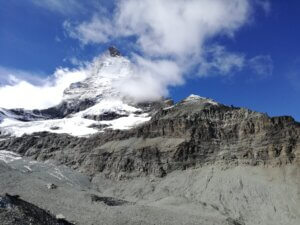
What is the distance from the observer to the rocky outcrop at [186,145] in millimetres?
135750

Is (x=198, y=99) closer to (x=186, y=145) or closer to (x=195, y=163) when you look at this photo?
(x=186, y=145)

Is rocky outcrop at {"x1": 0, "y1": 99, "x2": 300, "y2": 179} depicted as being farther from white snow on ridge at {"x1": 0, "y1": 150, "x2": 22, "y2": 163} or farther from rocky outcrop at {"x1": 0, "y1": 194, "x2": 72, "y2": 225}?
rocky outcrop at {"x1": 0, "y1": 194, "x2": 72, "y2": 225}

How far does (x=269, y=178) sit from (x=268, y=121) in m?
22.2

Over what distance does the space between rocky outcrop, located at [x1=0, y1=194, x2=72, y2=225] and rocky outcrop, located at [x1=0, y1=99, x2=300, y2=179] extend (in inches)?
3132

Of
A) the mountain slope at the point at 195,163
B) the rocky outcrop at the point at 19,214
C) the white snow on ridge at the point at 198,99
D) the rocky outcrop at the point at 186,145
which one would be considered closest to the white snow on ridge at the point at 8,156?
the rocky outcrop at the point at 186,145

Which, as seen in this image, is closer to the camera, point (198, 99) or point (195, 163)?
point (195, 163)

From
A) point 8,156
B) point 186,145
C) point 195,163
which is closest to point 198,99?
point 186,145

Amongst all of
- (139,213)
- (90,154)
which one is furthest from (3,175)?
(90,154)

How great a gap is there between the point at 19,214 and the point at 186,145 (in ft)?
310

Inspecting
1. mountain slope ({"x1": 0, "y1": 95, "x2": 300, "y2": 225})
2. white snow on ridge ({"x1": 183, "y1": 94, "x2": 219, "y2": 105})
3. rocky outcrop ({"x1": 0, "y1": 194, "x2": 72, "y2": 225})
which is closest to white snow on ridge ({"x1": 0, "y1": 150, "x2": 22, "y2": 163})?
mountain slope ({"x1": 0, "y1": 95, "x2": 300, "y2": 225})

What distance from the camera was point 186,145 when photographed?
145 m

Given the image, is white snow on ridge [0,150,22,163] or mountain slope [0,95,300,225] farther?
white snow on ridge [0,150,22,163]

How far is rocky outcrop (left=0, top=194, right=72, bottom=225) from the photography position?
51.3 metres

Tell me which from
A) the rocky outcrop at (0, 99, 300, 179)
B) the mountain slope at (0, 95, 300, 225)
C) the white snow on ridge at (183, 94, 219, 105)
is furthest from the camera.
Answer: the white snow on ridge at (183, 94, 219, 105)
